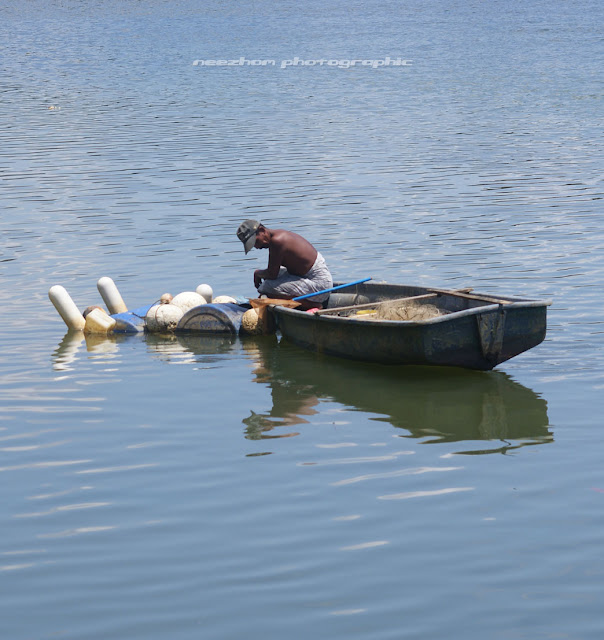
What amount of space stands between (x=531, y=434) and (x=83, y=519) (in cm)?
379

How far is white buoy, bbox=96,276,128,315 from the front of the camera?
45.8 ft

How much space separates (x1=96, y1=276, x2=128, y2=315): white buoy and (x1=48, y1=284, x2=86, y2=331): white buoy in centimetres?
46

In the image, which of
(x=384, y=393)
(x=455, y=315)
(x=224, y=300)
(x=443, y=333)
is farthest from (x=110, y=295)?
(x=455, y=315)

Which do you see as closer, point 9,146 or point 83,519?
point 83,519

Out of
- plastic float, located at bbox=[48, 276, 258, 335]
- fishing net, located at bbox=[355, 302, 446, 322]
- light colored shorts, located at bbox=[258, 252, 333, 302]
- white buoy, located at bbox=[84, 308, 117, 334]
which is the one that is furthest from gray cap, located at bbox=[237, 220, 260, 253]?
white buoy, located at bbox=[84, 308, 117, 334]

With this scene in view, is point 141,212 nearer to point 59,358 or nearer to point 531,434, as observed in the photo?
point 59,358

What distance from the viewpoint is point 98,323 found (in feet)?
43.9

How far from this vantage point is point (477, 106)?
32500 mm

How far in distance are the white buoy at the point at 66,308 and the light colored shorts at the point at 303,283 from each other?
2.46 metres

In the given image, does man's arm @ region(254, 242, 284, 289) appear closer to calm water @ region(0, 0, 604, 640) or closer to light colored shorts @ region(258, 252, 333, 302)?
light colored shorts @ region(258, 252, 333, 302)

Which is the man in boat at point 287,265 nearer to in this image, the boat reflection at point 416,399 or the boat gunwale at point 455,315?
the boat reflection at point 416,399

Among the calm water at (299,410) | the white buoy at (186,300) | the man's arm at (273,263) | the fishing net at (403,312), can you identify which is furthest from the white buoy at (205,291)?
the fishing net at (403,312)

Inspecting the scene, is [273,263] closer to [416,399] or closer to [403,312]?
[403,312]

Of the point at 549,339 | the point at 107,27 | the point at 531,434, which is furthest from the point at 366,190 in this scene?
the point at 107,27
